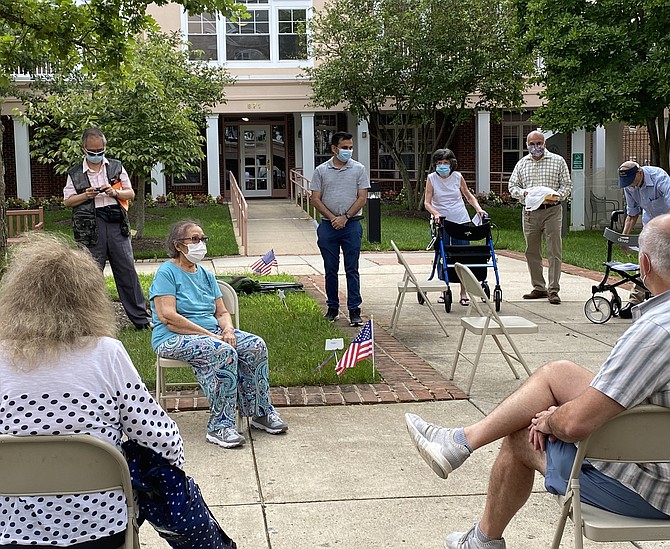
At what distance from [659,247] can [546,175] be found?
8.23m

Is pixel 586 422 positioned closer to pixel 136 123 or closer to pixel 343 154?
pixel 343 154

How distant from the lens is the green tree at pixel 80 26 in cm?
873

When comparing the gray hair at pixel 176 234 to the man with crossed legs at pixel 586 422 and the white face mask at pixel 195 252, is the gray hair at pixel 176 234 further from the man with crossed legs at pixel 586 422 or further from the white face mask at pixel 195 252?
the man with crossed legs at pixel 586 422

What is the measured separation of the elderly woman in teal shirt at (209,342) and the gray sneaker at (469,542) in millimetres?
1988

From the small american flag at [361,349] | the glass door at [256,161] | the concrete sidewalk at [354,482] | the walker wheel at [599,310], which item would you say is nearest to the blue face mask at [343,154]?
the concrete sidewalk at [354,482]

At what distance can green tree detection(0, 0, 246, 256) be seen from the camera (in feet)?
28.7

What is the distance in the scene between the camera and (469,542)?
12.6 ft

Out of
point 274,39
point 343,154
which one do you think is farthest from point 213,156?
point 343,154

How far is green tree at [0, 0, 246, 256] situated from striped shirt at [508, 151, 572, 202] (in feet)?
13.6

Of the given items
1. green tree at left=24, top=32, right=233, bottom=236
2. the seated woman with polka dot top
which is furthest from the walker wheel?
green tree at left=24, top=32, right=233, bottom=236

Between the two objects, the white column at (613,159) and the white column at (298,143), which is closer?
the white column at (613,159)

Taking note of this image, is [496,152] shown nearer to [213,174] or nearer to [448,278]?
[213,174]

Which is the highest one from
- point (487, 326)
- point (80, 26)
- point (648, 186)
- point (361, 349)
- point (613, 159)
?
point (80, 26)

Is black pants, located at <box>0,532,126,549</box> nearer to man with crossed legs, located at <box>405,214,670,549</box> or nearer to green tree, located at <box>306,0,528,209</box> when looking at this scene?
man with crossed legs, located at <box>405,214,670,549</box>
